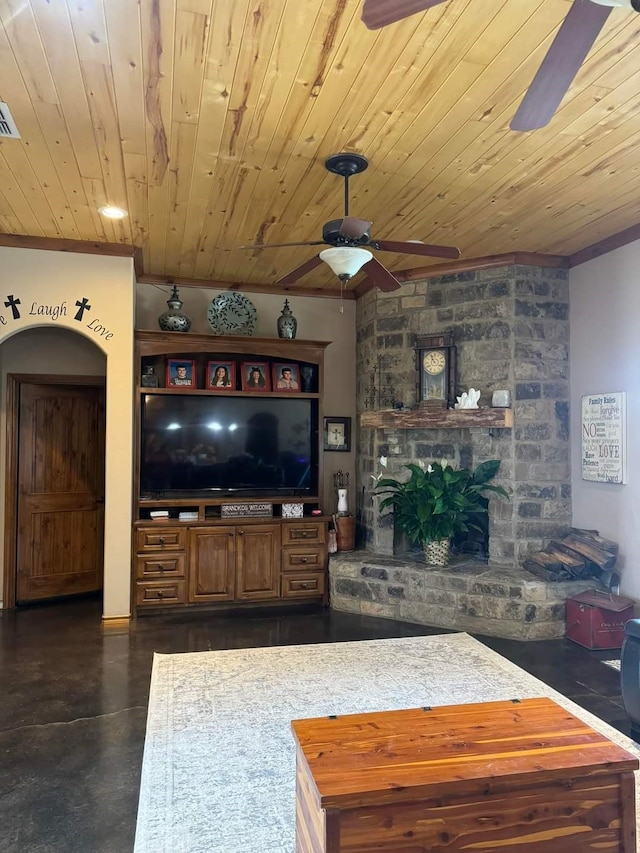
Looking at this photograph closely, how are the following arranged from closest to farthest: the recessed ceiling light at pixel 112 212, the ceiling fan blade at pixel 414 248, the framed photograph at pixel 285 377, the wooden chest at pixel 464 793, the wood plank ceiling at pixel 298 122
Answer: the wooden chest at pixel 464 793 < the wood plank ceiling at pixel 298 122 < the ceiling fan blade at pixel 414 248 < the recessed ceiling light at pixel 112 212 < the framed photograph at pixel 285 377

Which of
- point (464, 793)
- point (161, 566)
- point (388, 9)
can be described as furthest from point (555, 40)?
point (161, 566)

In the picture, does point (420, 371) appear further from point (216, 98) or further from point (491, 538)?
point (216, 98)

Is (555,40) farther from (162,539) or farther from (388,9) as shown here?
(162,539)

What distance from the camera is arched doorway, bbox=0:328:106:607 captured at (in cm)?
522

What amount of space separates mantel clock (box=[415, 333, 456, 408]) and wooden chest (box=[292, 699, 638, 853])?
3.51 metres

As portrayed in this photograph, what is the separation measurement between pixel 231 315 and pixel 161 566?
242cm

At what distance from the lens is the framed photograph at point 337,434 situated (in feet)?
19.5

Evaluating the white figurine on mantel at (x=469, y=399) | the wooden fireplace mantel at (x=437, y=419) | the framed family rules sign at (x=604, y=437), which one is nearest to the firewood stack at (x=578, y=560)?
the framed family rules sign at (x=604, y=437)

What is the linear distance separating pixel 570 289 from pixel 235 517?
11.8 feet

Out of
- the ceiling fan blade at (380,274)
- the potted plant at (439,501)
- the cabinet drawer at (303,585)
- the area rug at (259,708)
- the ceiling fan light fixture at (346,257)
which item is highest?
the ceiling fan blade at (380,274)

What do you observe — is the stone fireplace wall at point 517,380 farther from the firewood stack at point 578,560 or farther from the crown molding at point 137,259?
the crown molding at point 137,259

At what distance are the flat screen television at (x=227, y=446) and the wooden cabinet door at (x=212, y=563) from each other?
1.49 ft

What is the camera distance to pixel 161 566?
488 cm

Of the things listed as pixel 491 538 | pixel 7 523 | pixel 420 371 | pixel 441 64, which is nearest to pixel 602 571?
pixel 491 538
